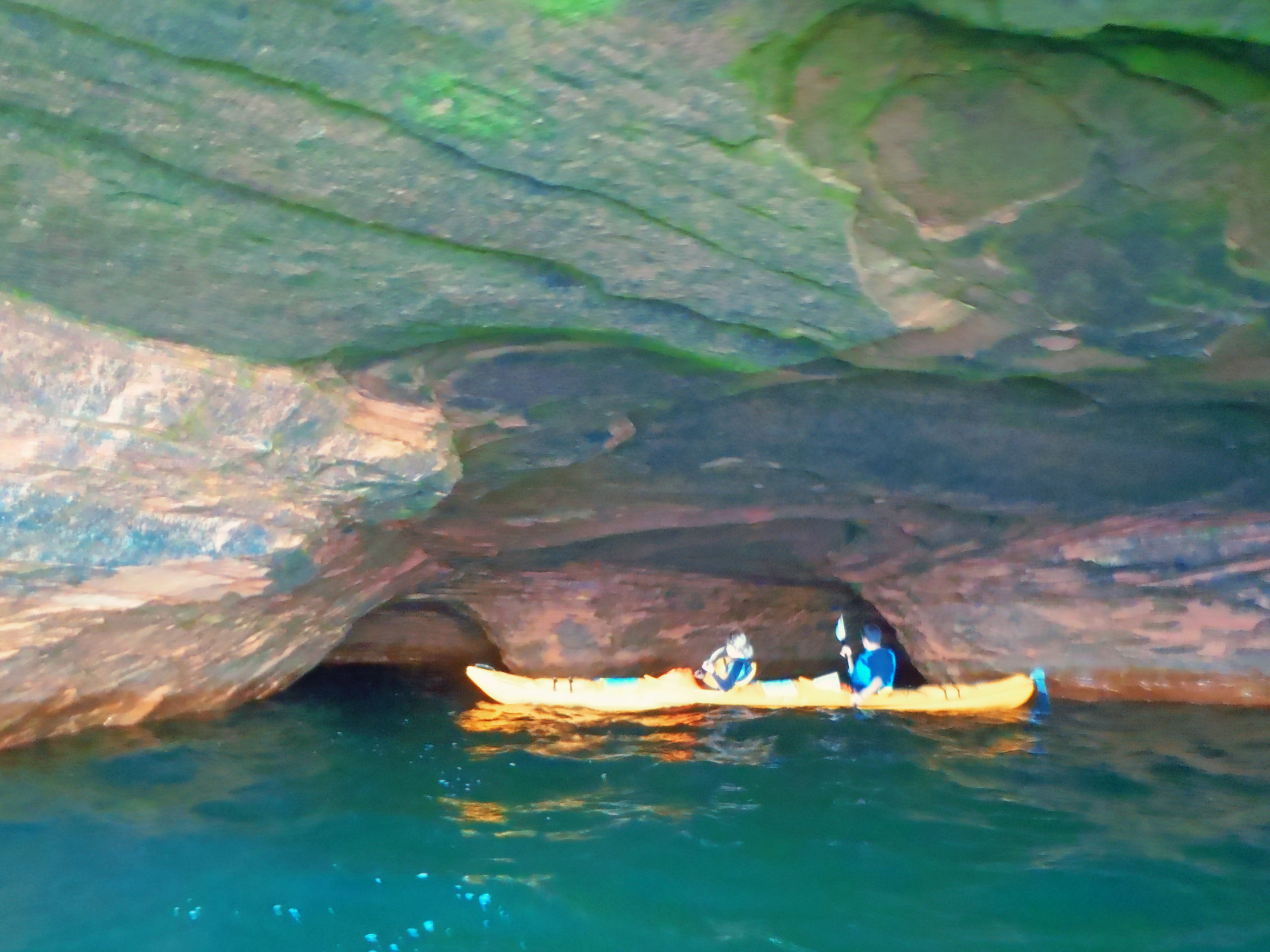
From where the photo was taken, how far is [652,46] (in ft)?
8.98

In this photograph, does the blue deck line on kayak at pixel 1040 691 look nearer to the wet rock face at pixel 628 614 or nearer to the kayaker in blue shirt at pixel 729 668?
the kayaker in blue shirt at pixel 729 668

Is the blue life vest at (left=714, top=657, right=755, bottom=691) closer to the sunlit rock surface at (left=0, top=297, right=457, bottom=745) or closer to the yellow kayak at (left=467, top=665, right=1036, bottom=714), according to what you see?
the yellow kayak at (left=467, top=665, right=1036, bottom=714)

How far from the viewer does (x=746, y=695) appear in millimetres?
8945

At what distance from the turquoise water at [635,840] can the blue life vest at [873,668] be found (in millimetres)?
1396

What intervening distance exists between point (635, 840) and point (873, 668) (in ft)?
15.7

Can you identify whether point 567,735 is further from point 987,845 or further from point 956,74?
point 956,74

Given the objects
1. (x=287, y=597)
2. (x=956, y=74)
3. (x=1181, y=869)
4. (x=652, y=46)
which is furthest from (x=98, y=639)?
(x=1181, y=869)

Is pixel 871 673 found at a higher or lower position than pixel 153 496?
lower

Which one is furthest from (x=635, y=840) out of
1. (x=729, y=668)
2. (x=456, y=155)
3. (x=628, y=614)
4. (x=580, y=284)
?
(x=628, y=614)

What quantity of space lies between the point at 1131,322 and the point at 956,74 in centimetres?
198

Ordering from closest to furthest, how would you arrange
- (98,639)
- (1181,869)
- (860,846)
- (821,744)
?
1. (1181,869)
2. (860,846)
3. (98,639)
4. (821,744)

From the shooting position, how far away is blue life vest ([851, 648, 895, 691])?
8875 mm

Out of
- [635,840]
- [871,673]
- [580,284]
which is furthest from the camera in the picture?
[871,673]

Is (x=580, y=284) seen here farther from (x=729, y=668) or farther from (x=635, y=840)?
(x=729, y=668)
